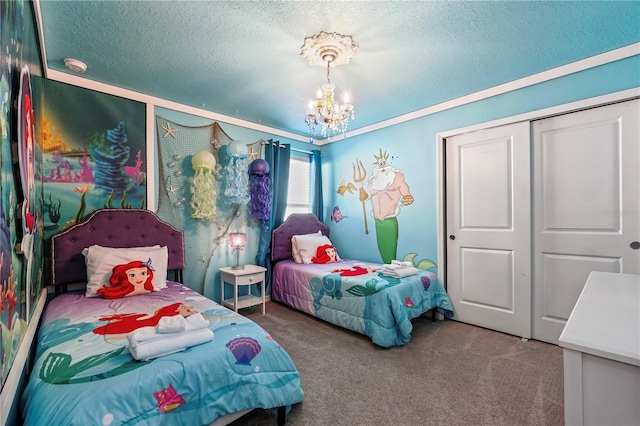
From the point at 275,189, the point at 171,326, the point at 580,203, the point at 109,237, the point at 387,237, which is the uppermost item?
the point at 275,189

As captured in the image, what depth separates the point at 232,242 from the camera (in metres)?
3.35

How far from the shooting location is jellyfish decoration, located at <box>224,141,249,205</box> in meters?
3.40

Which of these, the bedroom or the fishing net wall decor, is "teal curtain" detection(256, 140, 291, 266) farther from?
the fishing net wall decor

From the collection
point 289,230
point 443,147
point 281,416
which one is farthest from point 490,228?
point 281,416

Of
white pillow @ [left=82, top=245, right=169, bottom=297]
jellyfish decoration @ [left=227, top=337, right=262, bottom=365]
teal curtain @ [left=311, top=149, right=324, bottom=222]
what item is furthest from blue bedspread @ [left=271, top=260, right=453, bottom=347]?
white pillow @ [left=82, top=245, right=169, bottom=297]

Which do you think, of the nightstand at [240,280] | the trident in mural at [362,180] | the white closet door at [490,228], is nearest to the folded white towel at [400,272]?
the white closet door at [490,228]

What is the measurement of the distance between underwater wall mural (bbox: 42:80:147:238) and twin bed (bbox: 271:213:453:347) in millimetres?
1827

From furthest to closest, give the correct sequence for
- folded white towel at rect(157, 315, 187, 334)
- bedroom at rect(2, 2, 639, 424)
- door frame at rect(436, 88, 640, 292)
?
door frame at rect(436, 88, 640, 292)
bedroom at rect(2, 2, 639, 424)
folded white towel at rect(157, 315, 187, 334)

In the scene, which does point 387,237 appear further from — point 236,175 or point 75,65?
point 75,65

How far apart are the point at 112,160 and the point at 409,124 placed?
11.1 ft

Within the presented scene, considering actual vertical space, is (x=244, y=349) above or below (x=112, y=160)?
below

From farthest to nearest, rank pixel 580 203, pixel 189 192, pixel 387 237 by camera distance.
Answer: pixel 387 237 < pixel 189 192 < pixel 580 203

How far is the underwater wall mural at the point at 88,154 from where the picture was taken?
247 centimetres

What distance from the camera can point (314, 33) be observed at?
204cm
